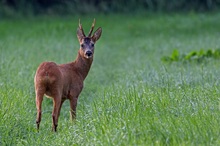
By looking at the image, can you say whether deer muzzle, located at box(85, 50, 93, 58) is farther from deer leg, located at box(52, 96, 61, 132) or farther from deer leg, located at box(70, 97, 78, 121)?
deer leg, located at box(52, 96, 61, 132)

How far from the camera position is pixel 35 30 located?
24094mm

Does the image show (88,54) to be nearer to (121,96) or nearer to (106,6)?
(121,96)

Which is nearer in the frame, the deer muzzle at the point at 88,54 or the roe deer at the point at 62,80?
the roe deer at the point at 62,80

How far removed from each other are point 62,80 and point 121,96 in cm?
83

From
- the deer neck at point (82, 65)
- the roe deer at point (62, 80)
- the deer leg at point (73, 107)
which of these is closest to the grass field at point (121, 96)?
the deer leg at point (73, 107)

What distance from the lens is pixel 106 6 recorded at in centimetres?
2962

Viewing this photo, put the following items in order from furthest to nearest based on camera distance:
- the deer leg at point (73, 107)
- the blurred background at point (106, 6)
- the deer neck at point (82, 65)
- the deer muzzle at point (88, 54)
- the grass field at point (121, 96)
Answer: the blurred background at point (106, 6)
the deer neck at point (82, 65)
the deer muzzle at point (88, 54)
the deer leg at point (73, 107)
the grass field at point (121, 96)

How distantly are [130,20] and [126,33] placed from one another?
277cm

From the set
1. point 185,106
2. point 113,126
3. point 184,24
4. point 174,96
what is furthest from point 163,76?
point 184,24

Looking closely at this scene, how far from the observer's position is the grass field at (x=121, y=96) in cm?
727

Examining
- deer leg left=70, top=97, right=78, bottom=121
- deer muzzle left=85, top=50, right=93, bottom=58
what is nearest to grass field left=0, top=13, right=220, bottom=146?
deer leg left=70, top=97, right=78, bottom=121

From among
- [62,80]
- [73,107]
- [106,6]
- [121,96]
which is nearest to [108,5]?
[106,6]

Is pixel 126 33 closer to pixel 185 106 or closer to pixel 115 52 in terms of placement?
pixel 115 52

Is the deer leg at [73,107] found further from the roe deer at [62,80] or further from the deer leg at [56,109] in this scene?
the deer leg at [56,109]
